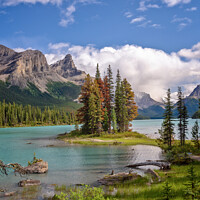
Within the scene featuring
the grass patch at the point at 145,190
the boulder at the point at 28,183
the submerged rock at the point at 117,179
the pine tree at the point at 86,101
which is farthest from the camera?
the pine tree at the point at 86,101

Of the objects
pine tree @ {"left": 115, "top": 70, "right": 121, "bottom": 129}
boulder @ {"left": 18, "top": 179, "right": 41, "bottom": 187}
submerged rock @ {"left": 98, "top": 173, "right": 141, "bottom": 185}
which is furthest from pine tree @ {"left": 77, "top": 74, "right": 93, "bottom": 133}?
submerged rock @ {"left": 98, "top": 173, "right": 141, "bottom": 185}

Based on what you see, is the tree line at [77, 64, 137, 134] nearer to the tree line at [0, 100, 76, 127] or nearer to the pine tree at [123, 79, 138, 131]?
the pine tree at [123, 79, 138, 131]

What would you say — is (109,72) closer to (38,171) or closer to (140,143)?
(140,143)

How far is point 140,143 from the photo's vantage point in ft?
162

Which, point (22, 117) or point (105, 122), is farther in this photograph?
point (22, 117)

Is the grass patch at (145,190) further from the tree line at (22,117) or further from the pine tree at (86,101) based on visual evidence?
the tree line at (22,117)

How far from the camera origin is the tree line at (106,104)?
62500 millimetres

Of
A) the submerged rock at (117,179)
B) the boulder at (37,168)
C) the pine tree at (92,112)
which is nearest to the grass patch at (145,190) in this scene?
the submerged rock at (117,179)

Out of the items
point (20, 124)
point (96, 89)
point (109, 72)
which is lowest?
point (20, 124)

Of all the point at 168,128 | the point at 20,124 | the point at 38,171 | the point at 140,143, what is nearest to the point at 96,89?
the point at 140,143

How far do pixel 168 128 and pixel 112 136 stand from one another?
21.9 m

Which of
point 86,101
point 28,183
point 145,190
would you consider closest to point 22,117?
point 86,101

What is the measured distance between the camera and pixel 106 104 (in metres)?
68.2

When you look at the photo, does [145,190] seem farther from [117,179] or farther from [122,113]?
[122,113]
